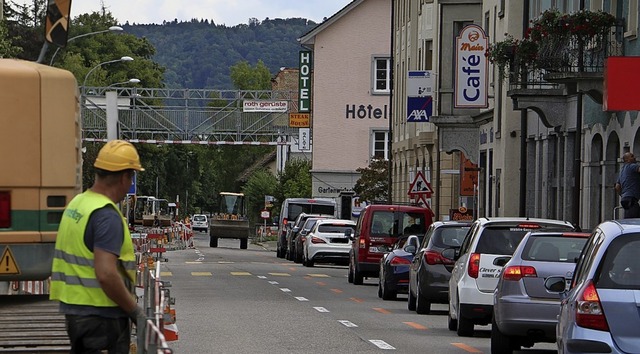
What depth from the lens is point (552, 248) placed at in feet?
55.8

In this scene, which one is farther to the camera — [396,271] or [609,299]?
[396,271]

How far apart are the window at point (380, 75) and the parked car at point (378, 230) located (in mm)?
53853

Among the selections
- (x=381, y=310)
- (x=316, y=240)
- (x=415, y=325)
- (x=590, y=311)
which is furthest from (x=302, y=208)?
(x=590, y=311)

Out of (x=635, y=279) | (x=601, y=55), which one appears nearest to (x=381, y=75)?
(x=601, y=55)

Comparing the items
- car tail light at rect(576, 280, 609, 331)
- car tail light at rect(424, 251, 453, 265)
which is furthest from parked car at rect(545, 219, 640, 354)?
car tail light at rect(424, 251, 453, 265)

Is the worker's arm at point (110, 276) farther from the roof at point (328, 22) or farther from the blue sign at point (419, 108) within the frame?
the roof at point (328, 22)

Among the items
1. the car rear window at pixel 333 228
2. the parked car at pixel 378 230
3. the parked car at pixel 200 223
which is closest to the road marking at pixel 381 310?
the parked car at pixel 378 230

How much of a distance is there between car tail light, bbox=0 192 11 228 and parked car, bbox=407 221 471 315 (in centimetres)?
1025

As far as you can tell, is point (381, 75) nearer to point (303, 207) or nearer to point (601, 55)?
point (303, 207)

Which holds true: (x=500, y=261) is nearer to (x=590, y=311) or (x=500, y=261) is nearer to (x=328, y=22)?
(x=590, y=311)

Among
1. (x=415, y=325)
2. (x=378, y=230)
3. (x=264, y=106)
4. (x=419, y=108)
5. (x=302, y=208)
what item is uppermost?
(x=264, y=106)

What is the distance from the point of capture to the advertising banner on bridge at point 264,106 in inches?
3817

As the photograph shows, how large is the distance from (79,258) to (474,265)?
11493 mm

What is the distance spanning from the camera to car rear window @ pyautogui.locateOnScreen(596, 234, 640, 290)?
1182 centimetres
